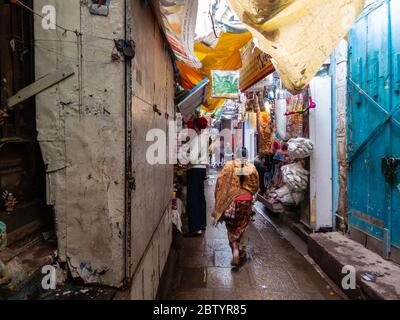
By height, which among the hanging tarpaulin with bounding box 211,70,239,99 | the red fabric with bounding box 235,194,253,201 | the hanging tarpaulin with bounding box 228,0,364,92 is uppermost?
the hanging tarpaulin with bounding box 211,70,239,99

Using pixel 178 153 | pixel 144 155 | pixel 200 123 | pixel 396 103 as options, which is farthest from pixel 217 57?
pixel 144 155

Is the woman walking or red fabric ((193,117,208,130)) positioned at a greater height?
red fabric ((193,117,208,130))

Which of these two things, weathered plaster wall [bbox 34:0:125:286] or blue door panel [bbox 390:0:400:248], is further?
blue door panel [bbox 390:0:400:248]

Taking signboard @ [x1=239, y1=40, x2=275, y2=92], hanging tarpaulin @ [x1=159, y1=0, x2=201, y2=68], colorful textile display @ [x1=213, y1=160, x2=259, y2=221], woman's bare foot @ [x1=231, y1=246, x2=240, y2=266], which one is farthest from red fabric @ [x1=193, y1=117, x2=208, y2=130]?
hanging tarpaulin @ [x1=159, y1=0, x2=201, y2=68]

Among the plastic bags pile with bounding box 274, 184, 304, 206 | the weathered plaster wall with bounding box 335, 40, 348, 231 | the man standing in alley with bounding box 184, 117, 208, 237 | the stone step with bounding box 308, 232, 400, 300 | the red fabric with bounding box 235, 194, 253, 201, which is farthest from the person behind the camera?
the plastic bags pile with bounding box 274, 184, 304, 206

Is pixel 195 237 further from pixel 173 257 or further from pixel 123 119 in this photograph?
pixel 123 119

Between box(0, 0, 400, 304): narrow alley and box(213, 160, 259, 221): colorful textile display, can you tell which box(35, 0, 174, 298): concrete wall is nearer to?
box(0, 0, 400, 304): narrow alley

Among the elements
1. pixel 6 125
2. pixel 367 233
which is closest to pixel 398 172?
pixel 367 233

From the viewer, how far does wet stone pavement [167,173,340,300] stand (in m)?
4.07

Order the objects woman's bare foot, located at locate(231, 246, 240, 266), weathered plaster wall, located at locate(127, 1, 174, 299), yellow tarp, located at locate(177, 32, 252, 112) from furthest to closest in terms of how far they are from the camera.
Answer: yellow tarp, located at locate(177, 32, 252, 112), woman's bare foot, located at locate(231, 246, 240, 266), weathered plaster wall, located at locate(127, 1, 174, 299)

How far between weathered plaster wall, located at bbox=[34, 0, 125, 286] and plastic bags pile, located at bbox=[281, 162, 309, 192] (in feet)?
18.3

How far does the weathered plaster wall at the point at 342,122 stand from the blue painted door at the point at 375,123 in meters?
0.30

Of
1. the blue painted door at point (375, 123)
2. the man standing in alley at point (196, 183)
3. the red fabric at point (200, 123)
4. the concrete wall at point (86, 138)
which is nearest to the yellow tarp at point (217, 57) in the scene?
the red fabric at point (200, 123)

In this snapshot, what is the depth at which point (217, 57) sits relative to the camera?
6.28 metres
